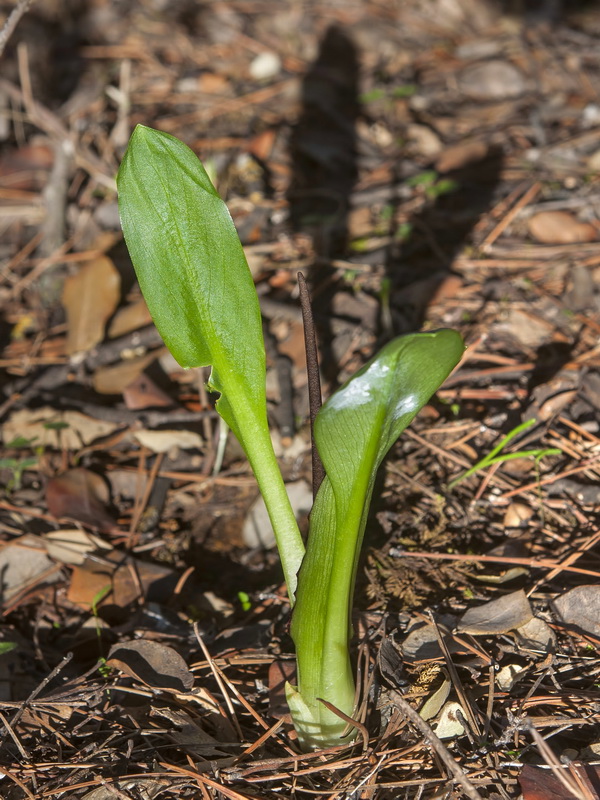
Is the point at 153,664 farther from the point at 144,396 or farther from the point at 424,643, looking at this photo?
the point at 144,396

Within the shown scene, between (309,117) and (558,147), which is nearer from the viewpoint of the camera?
(558,147)

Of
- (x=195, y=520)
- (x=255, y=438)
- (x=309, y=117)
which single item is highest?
(x=309, y=117)

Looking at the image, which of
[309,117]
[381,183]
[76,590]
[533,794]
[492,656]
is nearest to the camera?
[533,794]

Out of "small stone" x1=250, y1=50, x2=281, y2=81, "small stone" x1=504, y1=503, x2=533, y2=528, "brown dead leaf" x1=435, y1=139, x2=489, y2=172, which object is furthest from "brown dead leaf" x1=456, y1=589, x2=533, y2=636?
"small stone" x1=250, y1=50, x2=281, y2=81

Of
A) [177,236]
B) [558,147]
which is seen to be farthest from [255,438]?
[558,147]

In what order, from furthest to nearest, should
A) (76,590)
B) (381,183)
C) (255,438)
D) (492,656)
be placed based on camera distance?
(381,183) → (76,590) → (492,656) → (255,438)

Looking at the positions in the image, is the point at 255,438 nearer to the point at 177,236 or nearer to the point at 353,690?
the point at 177,236

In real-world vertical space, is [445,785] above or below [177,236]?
below

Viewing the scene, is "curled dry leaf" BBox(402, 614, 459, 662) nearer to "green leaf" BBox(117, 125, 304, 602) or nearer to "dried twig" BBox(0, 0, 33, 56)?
"green leaf" BBox(117, 125, 304, 602)
